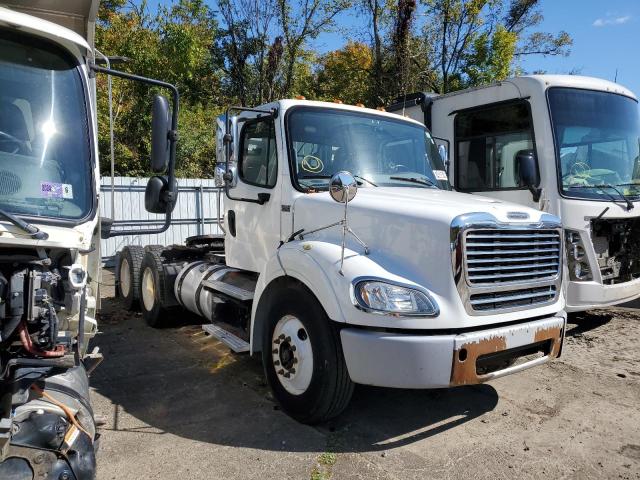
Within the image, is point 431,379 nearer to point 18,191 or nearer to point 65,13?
point 18,191

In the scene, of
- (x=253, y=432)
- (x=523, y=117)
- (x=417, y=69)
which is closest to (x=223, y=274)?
(x=253, y=432)

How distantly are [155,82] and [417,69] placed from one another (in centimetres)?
1747

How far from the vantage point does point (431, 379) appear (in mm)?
3350

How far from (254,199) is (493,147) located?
11.7 ft

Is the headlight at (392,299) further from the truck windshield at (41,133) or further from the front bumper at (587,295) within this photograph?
the front bumper at (587,295)

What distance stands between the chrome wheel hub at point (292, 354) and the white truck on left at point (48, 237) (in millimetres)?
1269

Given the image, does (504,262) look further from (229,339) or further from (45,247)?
(45,247)

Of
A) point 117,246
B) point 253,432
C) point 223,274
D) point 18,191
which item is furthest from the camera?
point 117,246

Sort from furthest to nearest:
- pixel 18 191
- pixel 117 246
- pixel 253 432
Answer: pixel 117 246 → pixel 253 432 → pixel 18 191

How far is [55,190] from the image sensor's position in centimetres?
296

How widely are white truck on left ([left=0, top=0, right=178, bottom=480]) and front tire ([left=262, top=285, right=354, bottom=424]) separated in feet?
3.88

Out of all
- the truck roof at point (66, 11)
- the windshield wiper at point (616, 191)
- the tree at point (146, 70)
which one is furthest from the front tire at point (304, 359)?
the tree at point (146, 70)

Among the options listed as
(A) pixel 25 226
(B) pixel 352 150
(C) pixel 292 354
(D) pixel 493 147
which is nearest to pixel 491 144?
(D) pixel 493 147

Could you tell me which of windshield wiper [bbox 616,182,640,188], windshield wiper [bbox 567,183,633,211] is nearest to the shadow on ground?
windshield wiper [bbox 567,183,633,211]
